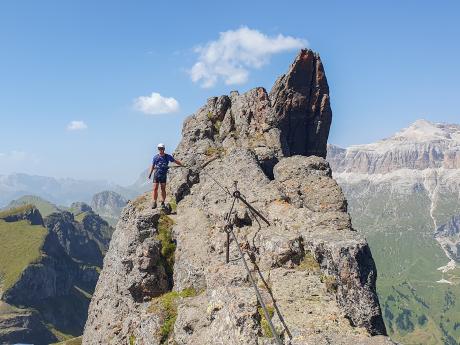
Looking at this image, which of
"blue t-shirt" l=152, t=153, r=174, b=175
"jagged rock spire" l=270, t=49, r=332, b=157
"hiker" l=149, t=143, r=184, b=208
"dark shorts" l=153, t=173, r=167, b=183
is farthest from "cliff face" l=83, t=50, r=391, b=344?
"jagged rock spire" l=270, t=49, r=332, b=157

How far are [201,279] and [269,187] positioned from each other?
346 inches

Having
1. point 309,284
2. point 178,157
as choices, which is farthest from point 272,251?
point 178,157

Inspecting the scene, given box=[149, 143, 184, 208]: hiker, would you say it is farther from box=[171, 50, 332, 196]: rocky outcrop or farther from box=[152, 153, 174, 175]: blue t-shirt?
box=[171, 50, 332, 196]: rocky outcrop

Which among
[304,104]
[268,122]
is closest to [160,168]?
[268,122]

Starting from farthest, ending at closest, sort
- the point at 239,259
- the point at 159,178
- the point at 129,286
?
the point at 159,178, the point at 129,286, the point at 239,259

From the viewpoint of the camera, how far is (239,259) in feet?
75.9

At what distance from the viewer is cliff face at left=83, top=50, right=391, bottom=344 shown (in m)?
17.8

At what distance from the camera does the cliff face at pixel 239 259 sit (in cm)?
1780

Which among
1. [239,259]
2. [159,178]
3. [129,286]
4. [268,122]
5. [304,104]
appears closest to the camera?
[239,259]

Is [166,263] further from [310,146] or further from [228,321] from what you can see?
[310,146]

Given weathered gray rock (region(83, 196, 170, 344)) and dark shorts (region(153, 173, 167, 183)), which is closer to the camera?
weathered gray rock (region(83, 196, 170, 344))

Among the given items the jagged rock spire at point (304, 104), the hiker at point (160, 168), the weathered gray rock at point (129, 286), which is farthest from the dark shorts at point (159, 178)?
the jagged rock spire at point (304, 104)

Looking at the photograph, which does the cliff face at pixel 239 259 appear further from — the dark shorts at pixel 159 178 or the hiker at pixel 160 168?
the dark shorts at pixel 159 178

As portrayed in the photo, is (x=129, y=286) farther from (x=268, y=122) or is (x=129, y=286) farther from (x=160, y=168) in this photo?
(x=268, y=122)
